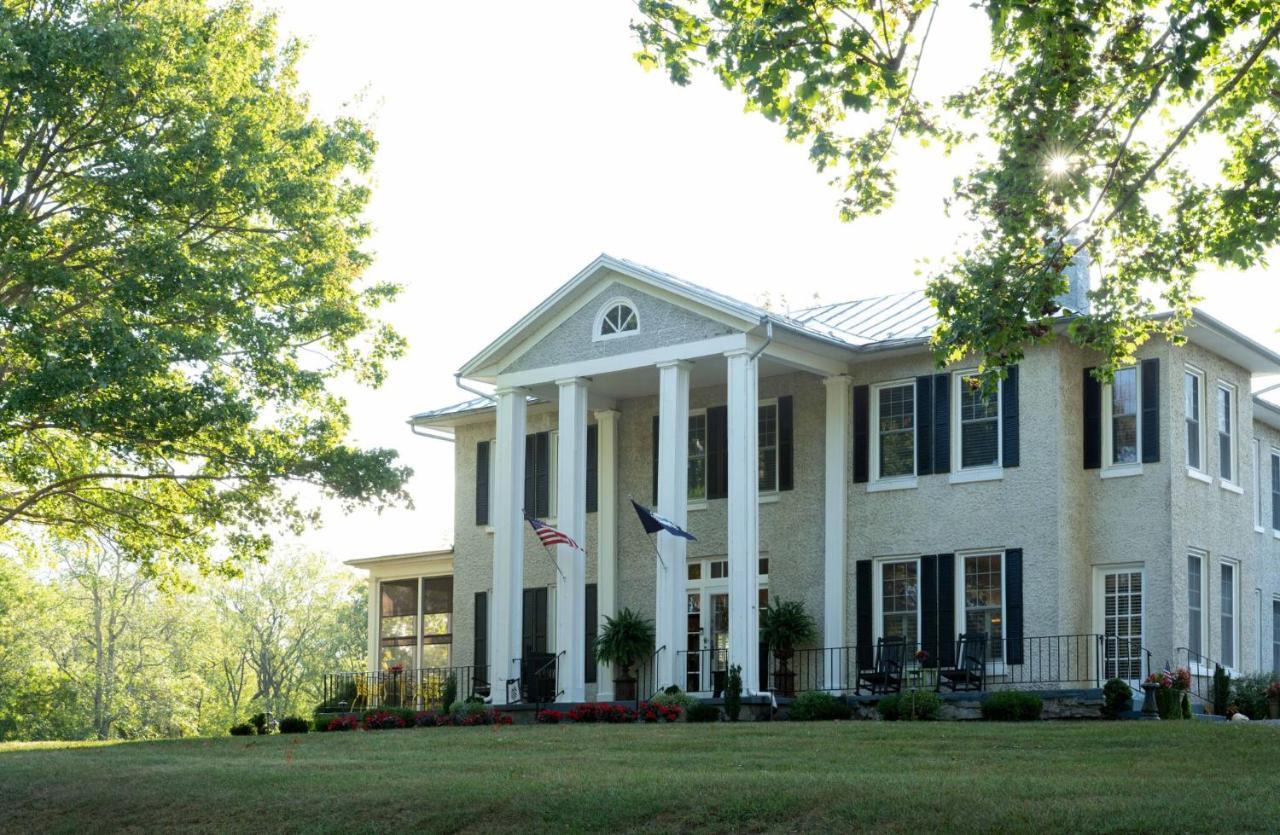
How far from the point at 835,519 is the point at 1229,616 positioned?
6459 mm

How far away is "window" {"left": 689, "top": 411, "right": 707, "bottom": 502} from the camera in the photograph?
2825 centimetres

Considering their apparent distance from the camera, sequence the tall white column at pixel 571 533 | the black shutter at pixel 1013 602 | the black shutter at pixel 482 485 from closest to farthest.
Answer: the black shutter at pixel 1013 602 < the tall white column at pixel 571 533 < the black shutter at pixel 482 485

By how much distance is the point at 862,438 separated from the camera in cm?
2617

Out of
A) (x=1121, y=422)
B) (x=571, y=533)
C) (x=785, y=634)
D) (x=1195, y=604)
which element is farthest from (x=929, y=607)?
(x=571, y=533)

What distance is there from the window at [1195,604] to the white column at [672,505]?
307 inches

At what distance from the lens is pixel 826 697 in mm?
23562

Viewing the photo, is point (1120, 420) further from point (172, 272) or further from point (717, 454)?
point (172, 272)

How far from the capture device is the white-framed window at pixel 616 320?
26.8 metres

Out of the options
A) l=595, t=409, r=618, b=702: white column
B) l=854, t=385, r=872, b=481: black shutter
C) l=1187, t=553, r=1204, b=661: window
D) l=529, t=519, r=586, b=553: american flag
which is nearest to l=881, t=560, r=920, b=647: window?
l=854, t=385, r=872, b=481: black shutter

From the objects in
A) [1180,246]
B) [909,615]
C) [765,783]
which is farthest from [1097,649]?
[765,783]

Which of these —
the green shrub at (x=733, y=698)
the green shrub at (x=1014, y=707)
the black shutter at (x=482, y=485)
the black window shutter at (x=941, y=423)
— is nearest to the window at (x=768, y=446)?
the black window shutter at (x=941, y=423)

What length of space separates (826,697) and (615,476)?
7.32 meters

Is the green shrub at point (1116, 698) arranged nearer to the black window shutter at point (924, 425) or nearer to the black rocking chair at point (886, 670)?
the black rocking chair at point (886, 670)

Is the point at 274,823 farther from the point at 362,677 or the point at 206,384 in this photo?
the point at 362,677
